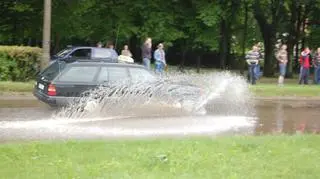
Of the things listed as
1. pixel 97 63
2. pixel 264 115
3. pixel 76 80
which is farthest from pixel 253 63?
pixel 76 80

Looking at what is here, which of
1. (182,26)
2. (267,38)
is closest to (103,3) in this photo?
(182,26)

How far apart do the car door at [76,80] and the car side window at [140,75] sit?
37.9 inches

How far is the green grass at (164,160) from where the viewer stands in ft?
27.9

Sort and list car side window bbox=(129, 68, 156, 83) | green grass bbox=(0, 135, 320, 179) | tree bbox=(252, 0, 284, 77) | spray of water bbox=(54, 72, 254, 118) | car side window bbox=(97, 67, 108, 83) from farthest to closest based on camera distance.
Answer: tree bbox=(252, 0, 284, 77) < car side window bbox=(129, 68, 156, 83) < car side window bbox=(97, 67, 108, 83) < spray of water bbox=(54, 72, 254, 118) < green grass bbox=(0, 135, 320, 179)

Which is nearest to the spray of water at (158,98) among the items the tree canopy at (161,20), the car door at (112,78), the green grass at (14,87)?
the car door at (112,78)

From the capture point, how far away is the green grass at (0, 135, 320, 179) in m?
8.49

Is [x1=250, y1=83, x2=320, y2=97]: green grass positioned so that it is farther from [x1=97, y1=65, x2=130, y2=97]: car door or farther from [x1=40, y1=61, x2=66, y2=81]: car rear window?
[x1=40, y1=61, x2=66, y2=81]: car rear window

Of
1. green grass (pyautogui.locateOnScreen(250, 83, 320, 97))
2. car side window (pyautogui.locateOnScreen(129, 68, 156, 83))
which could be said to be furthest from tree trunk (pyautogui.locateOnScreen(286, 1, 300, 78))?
car side window (pyautogui.locateOnScreen(129, 68, 156, 83))

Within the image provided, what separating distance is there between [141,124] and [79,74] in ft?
8.88

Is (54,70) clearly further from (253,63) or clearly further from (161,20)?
(161,20)

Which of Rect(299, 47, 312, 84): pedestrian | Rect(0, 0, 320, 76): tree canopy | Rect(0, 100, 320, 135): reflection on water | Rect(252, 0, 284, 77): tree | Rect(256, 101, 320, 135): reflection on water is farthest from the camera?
Rect(252, 0, 284, 77): tree

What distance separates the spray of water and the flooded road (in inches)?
10.5

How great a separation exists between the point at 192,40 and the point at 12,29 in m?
11.6

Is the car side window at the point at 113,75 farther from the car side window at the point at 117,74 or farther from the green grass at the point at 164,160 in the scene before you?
the green grass at the point at 164,160
